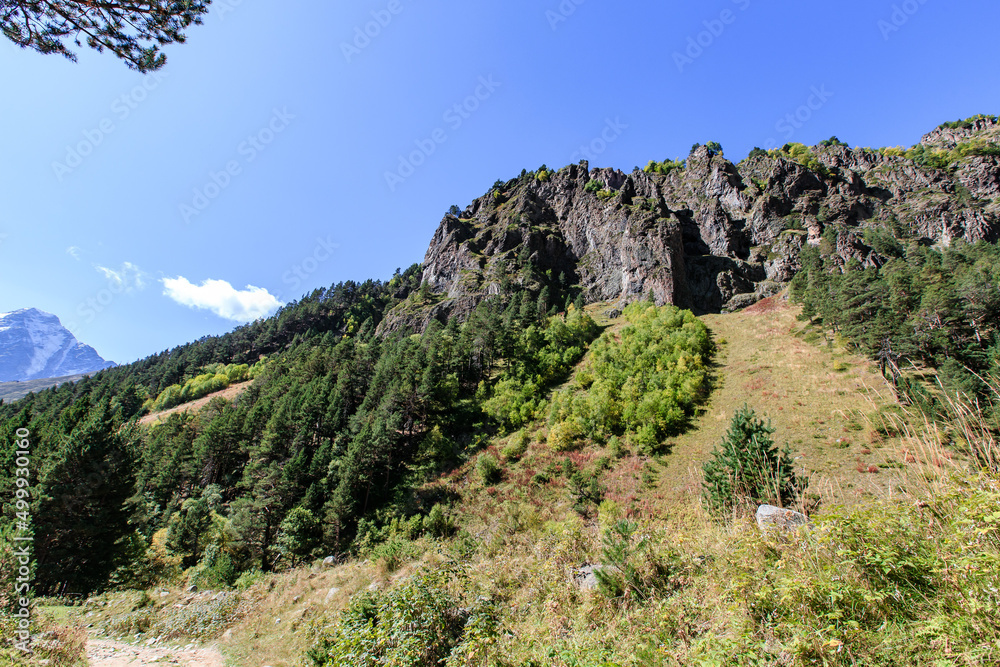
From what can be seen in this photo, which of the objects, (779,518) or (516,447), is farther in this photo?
(516,447)

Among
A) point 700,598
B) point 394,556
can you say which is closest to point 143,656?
point 394,556

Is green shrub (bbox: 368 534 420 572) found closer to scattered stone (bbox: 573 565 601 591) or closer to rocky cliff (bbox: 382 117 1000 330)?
scattered stone (bbox: 573 565 601 591)

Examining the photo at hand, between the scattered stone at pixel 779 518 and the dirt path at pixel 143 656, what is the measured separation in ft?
51.7

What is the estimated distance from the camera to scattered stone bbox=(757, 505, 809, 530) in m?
5.33

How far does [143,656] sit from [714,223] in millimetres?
110915

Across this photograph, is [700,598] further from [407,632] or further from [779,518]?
[407,632]

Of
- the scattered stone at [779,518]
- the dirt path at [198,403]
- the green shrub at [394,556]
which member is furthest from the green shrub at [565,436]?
the dirt path at [198,403]

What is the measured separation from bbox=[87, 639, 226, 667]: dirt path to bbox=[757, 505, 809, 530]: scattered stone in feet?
51.7

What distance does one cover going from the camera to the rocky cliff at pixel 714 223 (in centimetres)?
7706

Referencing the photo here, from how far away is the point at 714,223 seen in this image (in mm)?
92062

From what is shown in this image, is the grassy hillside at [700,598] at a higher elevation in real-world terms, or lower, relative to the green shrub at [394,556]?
higher

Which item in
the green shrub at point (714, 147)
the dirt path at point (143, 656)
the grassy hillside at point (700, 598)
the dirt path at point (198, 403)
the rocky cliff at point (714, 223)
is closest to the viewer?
the grassy hillside at point (700, 598)

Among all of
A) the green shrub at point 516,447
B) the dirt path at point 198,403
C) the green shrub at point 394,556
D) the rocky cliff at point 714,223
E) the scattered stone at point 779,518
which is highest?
the rocky cliff at point 714,223

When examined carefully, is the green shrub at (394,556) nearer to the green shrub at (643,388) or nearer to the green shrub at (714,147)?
the green shrub at (643,388)
